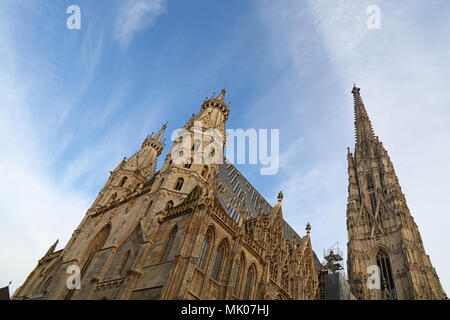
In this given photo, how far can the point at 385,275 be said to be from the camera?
42469mm

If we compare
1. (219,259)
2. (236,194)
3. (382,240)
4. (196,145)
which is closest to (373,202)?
(382,240)

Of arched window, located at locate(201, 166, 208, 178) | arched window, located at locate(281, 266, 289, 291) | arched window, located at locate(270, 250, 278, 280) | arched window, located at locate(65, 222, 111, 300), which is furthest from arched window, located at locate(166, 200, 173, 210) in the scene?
arched window, located at locate(281, 266, 289, 291)

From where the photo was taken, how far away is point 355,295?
40875 mm

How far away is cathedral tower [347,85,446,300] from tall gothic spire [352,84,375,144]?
3.38 meters

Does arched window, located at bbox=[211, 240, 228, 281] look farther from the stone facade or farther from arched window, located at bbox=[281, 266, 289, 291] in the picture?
arched window, located at bbox=[281, 266, 289, 291]

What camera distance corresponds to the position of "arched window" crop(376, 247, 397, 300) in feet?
130

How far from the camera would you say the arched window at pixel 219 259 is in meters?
19.7

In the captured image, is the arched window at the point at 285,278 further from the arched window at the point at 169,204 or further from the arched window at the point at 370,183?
the arched window at the point at 370,183

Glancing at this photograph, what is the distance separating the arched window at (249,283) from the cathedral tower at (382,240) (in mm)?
23266

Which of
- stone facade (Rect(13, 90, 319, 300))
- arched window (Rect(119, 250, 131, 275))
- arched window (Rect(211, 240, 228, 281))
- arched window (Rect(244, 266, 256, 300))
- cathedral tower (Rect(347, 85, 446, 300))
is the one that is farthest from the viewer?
cathedral tower (Rect(347, 85, 446, 300))

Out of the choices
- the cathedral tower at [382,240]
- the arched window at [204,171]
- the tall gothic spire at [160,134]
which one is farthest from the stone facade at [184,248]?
the cathedral tower at [382,240]

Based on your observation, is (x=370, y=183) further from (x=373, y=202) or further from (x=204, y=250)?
(x=204, y=250)
